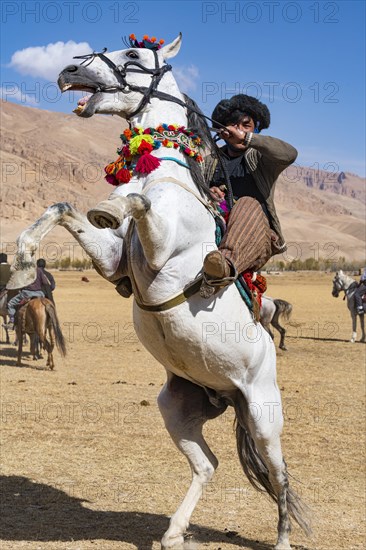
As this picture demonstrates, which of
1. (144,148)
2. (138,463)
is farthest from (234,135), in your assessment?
(138,463)

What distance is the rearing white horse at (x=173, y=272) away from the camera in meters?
4.60

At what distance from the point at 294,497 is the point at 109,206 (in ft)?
9.13

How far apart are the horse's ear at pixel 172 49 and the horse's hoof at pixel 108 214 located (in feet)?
4.66

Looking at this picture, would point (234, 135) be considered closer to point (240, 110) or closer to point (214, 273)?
point (240, 110)

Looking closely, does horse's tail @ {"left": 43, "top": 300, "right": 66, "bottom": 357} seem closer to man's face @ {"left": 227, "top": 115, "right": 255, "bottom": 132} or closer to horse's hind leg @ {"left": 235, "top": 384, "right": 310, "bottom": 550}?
horse's hind leg @ {"left": 235, "top": 384, "right": 310, "bottom": 550}

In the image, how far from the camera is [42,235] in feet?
14.6

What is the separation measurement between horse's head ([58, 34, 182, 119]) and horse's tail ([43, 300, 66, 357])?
10.3 metres

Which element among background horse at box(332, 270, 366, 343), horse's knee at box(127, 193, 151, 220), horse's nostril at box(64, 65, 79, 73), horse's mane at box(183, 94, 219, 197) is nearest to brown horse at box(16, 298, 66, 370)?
background horse at box(332, 270, 366, 343)

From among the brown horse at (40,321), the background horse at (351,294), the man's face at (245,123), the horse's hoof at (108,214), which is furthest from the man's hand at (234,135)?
the background horse at (351,294)

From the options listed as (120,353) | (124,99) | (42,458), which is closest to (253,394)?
(124,99)

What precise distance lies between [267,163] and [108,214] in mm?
1509

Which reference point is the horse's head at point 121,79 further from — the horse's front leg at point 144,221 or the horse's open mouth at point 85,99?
the horse's front leg at point 144,221

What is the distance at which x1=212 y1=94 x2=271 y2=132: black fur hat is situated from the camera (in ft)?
18.0

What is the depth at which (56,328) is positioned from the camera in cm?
1530
